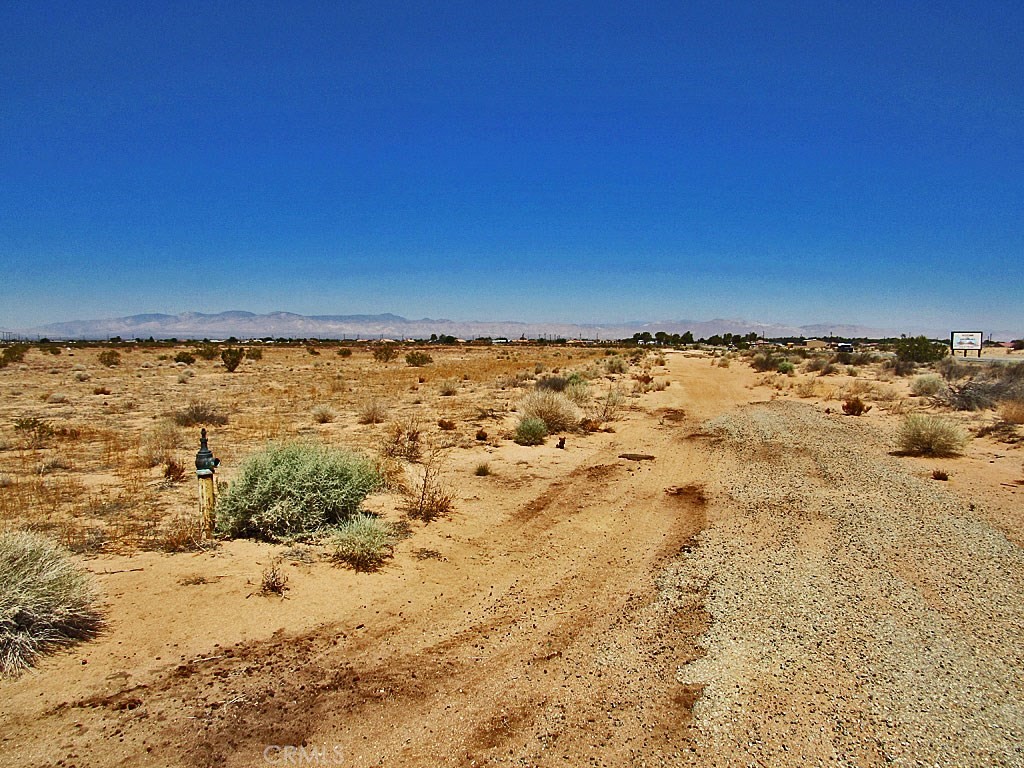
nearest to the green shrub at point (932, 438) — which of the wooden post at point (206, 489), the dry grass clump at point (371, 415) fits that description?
the dry grass clump at point (371, 415)

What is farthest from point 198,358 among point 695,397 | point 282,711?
point 282,711

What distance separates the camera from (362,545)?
20.7ft

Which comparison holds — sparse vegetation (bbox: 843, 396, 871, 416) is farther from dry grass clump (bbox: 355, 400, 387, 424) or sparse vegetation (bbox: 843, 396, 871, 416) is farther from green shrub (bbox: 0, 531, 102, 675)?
green shrub (bbox: 0, 531, 102, 675)

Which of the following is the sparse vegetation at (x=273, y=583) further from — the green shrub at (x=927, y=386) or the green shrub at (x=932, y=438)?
the green shrub at (x=927, y=386)

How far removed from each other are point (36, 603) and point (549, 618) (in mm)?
4181

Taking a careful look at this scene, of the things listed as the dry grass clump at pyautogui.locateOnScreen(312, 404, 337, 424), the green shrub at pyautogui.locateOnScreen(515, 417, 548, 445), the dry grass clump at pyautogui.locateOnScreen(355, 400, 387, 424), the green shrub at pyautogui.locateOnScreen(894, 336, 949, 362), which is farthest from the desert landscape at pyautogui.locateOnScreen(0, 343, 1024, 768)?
the green shrub at pyautogui.locateOnScreen(894, 336, 949, 362)

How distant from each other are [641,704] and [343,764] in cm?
198

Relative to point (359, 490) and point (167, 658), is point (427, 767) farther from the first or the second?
point (359, 490)

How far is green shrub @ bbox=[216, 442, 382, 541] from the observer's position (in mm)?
6918

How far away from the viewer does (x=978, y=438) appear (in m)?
14.3
